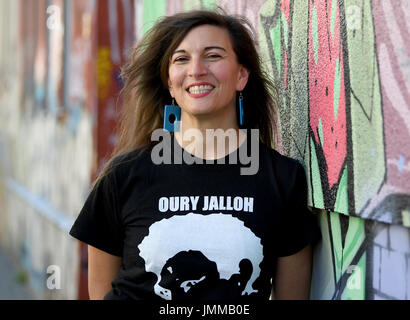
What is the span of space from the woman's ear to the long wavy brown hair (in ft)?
0.07

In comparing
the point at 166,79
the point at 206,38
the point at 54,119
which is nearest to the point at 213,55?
the point at 206,38

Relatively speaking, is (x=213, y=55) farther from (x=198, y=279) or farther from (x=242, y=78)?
(x=198, y=279)

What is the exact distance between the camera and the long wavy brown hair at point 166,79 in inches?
112

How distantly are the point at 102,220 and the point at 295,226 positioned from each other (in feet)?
2.56

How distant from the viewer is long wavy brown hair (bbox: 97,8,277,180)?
2.85 metres

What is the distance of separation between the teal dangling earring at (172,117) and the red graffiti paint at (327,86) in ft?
1.82

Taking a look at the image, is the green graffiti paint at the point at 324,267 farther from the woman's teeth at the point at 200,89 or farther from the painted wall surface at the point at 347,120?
the woman's teeth at the point at 200,89

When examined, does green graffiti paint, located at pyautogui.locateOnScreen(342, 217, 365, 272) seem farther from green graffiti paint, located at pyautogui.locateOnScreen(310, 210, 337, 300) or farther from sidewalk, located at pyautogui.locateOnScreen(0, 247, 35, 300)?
sidewalk, located at pyautogui.locateOnScreen(0, 247, 35, 300)

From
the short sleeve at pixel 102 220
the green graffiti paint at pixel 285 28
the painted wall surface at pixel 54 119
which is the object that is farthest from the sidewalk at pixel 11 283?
the green graffiti paint at pixel 285 28

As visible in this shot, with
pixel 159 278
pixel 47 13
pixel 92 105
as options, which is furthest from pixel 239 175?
pixel 47 13

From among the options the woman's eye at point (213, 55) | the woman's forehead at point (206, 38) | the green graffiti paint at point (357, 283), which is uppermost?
the woman's forehead at point (206, 38)

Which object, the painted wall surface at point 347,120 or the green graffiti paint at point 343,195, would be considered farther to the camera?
the green graffiti paint at point 343,195

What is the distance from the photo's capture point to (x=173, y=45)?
283cm
